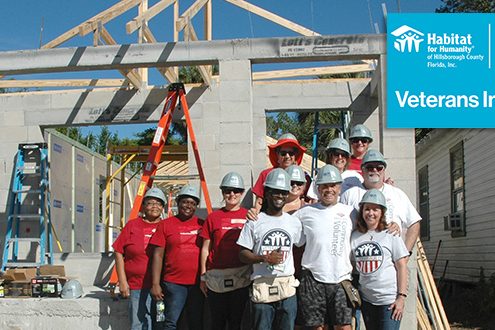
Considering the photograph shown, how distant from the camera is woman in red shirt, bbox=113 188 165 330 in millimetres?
5117

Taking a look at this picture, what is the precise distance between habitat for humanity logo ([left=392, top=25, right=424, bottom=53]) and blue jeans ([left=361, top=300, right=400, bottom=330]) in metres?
3.98

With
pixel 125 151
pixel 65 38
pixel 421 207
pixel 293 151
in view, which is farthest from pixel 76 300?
pixel 421 207

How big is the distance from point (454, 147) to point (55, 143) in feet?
29.4

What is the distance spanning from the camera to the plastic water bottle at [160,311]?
4996mm

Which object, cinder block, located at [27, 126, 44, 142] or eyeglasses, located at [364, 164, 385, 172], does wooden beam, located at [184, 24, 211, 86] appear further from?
eyeglasses, located at [364, 164, 385, 172]

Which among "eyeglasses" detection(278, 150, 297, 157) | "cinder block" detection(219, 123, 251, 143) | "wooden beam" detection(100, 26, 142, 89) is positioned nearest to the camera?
"eyeglasses" detection(278, 150, 297, 157)

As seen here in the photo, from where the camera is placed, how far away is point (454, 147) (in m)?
13.9

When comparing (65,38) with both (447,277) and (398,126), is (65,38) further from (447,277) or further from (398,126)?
(447,277)

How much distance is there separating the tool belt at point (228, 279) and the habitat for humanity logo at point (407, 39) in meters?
3.97

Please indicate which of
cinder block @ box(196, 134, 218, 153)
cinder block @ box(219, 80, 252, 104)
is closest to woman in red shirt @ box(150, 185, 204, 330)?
cinder block @ box(219, 80, 252, 104)

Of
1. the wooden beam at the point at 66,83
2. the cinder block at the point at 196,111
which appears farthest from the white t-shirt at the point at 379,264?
the wooden beam at the point at 66,83

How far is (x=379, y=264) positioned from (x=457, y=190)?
10272 mm

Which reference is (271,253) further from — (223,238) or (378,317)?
(378,317)

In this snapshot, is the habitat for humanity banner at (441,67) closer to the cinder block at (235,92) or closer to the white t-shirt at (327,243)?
the cinder block at (235,92)
